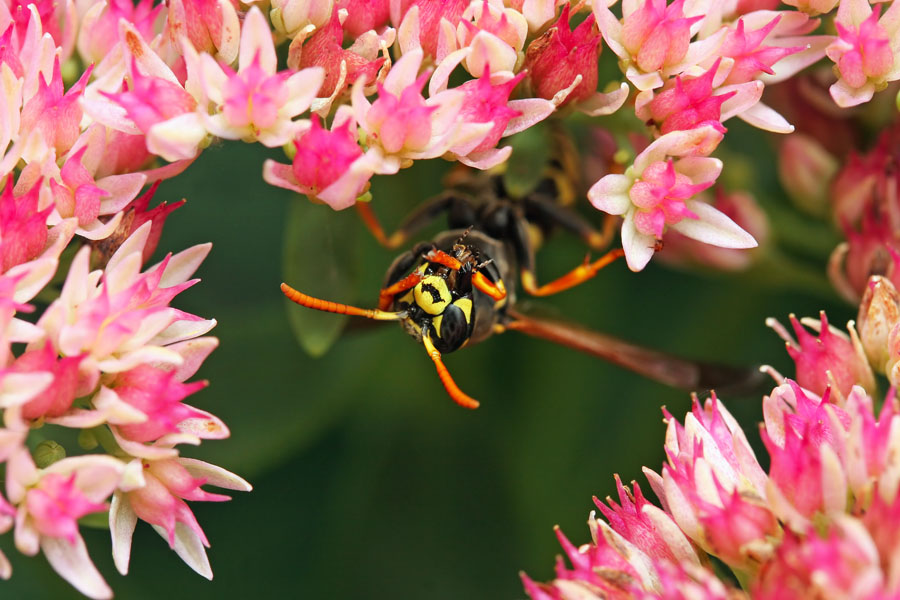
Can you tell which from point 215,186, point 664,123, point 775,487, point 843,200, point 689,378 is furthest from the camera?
point 215,186

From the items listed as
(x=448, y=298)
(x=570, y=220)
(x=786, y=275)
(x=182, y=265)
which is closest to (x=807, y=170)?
(x=786, y=275)

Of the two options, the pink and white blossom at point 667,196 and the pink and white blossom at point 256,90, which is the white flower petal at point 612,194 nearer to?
the pink and white blossom at point 667,196

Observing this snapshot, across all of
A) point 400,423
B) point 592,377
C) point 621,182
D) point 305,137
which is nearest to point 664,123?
point 621,182

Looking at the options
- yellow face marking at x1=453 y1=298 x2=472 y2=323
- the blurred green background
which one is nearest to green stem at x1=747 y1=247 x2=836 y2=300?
the blurred green background

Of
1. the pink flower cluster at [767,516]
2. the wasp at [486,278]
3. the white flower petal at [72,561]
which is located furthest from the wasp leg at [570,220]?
the white flower petal at [72,561]

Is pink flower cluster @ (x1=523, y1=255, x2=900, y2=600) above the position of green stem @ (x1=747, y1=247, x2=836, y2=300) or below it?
above

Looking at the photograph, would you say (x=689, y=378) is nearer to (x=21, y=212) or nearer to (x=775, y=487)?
(x=775, y=487)

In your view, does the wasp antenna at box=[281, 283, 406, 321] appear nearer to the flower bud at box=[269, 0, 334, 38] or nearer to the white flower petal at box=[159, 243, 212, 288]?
the white flower petal at box=[159, 243, 212, 288]
